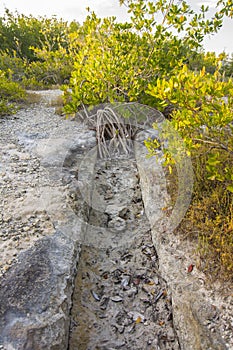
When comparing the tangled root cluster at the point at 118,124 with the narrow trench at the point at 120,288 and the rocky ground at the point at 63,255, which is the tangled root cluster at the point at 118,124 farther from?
the narrow trench at the point at 120,288

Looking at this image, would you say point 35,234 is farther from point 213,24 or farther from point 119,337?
point 213,24

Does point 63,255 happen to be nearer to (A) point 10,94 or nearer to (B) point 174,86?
(B) point 174,86

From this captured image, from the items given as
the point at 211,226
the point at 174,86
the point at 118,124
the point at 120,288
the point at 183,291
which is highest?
the point at 174,86

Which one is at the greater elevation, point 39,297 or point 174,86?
point 174,86

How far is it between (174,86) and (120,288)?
1954 millimetres

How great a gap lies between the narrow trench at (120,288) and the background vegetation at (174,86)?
0.63m

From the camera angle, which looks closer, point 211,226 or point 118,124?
point 211,226

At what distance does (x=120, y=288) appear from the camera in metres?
2.76

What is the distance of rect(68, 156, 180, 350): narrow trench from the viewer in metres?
2.31

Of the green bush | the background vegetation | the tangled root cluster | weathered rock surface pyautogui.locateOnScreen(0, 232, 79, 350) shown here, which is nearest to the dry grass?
the background vegetation

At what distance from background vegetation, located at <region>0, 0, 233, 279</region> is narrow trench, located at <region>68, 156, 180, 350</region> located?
2.07ft

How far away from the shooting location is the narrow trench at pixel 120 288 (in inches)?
90.9

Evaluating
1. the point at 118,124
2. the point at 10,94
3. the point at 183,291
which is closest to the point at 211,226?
the point at 183,291

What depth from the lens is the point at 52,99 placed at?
7.18 m
